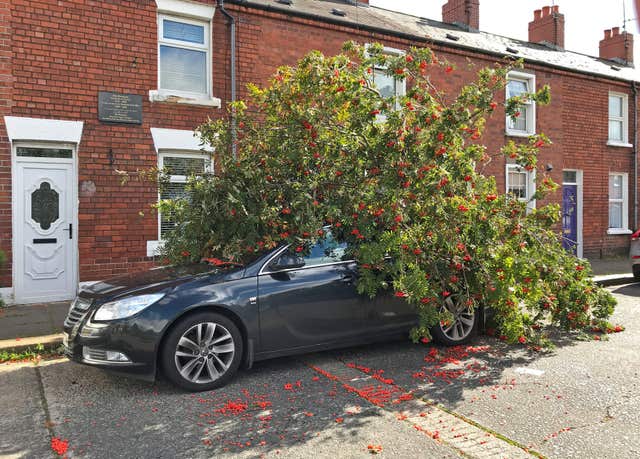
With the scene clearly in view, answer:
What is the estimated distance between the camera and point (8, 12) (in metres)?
8.45

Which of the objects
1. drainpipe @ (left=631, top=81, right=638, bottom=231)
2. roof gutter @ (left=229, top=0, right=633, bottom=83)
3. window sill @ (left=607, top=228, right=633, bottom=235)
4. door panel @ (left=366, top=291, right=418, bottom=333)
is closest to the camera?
door panel @ (left=366, top=291, right=418, bottom=333)

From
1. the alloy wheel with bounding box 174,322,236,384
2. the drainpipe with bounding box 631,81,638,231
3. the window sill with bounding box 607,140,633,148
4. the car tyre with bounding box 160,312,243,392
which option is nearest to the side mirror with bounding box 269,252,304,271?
the car tyre with bounding box 160,312,243,392

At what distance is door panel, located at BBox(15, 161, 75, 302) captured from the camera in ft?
28.5

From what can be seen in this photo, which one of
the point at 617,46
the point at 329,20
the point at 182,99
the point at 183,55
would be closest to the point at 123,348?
the point at 182,99

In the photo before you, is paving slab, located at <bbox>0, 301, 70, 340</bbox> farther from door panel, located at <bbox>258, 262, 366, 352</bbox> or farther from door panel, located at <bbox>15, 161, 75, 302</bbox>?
door panel, located at <bbox>258, 262, 366, 352</bbox>

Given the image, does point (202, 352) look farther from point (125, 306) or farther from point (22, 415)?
point (22, 415)

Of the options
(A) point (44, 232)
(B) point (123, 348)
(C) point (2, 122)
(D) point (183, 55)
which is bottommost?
(B) point (123, 348)

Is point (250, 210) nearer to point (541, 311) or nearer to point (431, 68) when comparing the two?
point (541, 311)

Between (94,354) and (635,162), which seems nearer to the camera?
(94,354)

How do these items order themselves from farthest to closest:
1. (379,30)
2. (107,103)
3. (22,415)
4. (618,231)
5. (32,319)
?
(618,231) < (379,30) < (107,103) < (32,319) < (22,415)

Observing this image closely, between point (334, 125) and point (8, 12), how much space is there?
6.04 metres

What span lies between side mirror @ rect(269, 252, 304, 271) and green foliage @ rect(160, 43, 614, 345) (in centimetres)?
14

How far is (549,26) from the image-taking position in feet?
61.4

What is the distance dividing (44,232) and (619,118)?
16669 millimetres
